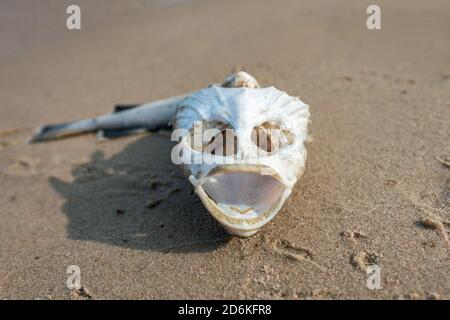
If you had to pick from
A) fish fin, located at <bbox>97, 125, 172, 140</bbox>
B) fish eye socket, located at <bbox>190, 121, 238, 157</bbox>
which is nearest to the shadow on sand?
fish fin, located at <bbox>97, 125, 172, 140</bbox>

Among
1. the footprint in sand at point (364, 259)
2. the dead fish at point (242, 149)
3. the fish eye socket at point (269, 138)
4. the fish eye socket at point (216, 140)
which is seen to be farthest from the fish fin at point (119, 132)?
the footprint in sand at point (364, 259)

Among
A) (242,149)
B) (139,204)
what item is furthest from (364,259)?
(139,204)

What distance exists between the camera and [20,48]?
7.84m

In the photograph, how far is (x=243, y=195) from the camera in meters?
2.88

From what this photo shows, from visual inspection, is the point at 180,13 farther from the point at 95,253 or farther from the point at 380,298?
the point at 380,298

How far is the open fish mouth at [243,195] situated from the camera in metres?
2.74

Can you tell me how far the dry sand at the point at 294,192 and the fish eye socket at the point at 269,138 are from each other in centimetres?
47

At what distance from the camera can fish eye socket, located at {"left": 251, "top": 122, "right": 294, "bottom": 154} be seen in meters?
3.22

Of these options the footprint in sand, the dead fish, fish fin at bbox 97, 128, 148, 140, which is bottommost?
the footprint in sand

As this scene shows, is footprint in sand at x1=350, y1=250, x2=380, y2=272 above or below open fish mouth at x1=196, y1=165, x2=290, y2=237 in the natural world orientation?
below

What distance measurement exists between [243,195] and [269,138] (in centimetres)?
55

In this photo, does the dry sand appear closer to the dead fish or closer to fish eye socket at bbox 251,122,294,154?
the dead fish

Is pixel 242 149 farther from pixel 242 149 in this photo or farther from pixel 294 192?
pixel 294 192

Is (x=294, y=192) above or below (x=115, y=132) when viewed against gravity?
below
